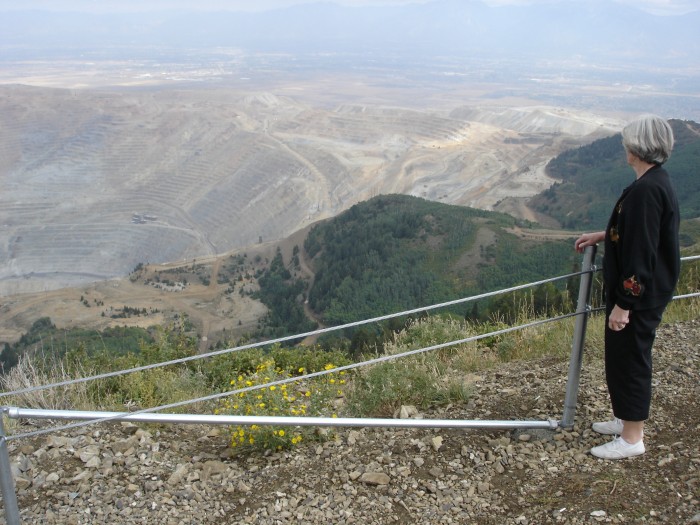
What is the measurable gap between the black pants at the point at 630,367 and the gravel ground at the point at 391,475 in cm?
31

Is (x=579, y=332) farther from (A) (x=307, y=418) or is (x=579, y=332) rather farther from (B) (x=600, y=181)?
(B) (x=600, y=181)

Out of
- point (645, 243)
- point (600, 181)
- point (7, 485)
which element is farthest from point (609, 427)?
point (600, 181)

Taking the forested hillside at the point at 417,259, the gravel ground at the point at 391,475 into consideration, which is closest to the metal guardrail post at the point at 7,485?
the gravel ground at the point at 391,475

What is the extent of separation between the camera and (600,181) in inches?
2702

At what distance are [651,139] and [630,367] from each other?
125cm

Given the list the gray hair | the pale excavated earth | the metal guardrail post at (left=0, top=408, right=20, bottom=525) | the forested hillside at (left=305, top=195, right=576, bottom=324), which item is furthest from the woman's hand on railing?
the pale excavated earth

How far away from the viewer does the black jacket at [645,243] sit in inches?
127

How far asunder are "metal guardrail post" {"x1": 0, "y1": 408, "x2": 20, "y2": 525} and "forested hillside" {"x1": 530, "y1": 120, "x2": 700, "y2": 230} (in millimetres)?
51096

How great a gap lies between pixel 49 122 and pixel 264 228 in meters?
69.2

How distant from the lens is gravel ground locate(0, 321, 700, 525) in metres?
3.39

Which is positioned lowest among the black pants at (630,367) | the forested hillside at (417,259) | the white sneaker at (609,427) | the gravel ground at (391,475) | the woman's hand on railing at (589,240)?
the forested hillside at (417,259)

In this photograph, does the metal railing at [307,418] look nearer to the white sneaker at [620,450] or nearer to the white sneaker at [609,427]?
the white sneaker at [609,427]

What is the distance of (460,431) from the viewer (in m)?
4.14

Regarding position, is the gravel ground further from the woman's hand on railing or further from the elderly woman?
the woman's hand on railing
